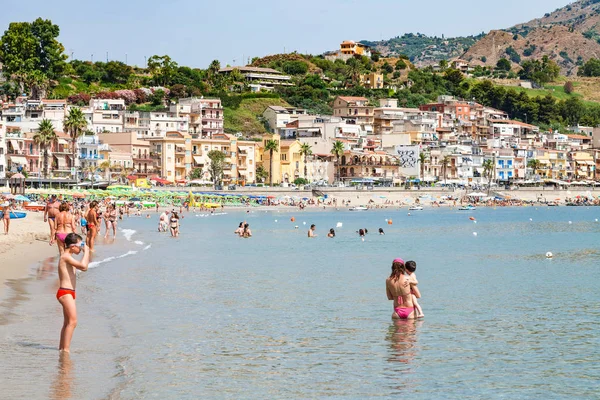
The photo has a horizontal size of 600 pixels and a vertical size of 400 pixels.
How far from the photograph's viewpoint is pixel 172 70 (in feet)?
470

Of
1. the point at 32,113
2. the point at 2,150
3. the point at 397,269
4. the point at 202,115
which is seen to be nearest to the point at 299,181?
the point at 202,115

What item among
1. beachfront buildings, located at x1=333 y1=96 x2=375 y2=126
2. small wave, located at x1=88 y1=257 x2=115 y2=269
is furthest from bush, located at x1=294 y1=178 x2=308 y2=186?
small wave, located at x1=88 y1=257 x2=115 y2=269

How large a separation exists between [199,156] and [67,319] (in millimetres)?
101474

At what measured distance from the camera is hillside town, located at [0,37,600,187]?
98688mm

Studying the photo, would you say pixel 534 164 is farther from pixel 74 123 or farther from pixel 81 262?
pixel 81 262

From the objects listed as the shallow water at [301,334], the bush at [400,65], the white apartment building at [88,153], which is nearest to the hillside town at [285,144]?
the white apartment building at [88,153]

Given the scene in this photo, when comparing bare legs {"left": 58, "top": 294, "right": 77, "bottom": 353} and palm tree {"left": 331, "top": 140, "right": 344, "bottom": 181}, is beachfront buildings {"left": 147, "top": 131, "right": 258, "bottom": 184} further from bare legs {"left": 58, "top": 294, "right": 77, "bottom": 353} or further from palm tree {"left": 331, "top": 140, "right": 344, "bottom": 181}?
bare legs {"left": 58, "top": 294, "right": 77, "bottom": 353}

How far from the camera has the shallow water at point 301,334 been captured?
38.3 feet

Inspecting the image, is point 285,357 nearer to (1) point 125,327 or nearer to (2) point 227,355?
(2) point 227,355

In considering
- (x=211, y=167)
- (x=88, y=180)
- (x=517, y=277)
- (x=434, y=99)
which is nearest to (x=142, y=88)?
(x=211, y=167)

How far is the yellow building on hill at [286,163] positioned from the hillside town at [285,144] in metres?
0.13

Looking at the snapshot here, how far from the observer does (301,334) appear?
15.4 metres

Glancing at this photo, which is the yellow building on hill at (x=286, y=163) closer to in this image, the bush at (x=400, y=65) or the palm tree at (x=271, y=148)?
the palm tree at (x=271, y=148)

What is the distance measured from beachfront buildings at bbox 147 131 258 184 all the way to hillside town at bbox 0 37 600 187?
0.14 meters
